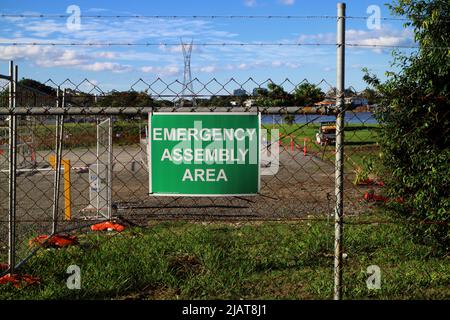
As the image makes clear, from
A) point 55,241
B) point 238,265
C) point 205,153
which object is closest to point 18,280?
point 55,241

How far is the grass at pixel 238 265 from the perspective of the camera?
4.45 metres

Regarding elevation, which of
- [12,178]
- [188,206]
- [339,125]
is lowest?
[188,206]

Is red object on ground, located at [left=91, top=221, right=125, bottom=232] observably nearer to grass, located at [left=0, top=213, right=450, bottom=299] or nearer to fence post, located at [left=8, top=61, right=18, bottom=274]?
grass, located at [left=0, top=213, right=450, bottom=299]

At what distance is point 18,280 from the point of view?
15.2ft

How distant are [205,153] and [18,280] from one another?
2.30 meters

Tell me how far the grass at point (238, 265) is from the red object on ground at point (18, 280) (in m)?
0.07

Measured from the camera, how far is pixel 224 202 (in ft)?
33.4

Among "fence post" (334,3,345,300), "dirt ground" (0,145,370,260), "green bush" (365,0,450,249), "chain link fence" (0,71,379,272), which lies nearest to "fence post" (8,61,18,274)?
"chain link fence" (0,71,379,272)

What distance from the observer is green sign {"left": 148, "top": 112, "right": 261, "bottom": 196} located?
369cm

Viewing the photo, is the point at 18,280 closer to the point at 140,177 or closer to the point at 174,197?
the point at 174,197

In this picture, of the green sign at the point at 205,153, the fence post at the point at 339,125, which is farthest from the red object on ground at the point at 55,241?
the fence post at the point at 339,125

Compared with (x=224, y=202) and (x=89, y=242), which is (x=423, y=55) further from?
(x=224, y=202)
